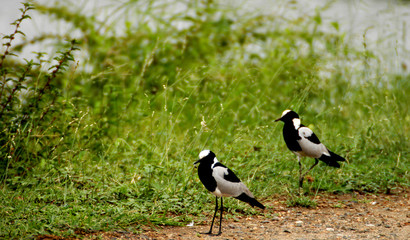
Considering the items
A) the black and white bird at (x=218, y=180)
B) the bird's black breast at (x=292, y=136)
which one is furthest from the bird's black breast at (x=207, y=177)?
the bird's black breast at (x=292, y=136)

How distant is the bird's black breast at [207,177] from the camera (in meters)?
3.62

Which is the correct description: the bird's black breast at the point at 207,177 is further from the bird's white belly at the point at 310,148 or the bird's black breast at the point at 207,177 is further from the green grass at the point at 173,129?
the bird's white belly at the point at 310,148

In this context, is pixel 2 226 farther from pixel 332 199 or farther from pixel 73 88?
pixel 73 88

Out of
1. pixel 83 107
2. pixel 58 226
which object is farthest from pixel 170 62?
pixel 58 226

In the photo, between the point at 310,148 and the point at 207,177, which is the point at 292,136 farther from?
the point at 207,177

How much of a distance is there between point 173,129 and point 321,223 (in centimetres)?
202

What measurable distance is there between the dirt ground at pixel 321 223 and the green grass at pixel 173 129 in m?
0.11

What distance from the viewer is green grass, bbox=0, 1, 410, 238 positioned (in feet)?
13.4

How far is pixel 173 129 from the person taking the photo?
5.46 metres

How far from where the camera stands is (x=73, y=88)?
6480 mm

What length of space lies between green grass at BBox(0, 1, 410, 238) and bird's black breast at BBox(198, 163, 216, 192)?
458mm

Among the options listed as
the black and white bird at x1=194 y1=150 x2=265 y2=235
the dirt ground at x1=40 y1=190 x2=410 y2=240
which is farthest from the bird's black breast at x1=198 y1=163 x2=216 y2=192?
the dirt ground at x1=40 y1=190 x2=410 y2=240

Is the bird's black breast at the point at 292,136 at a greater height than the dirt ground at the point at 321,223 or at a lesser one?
greater

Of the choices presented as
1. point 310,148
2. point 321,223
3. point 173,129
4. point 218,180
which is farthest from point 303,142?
Answer: point 173,129
